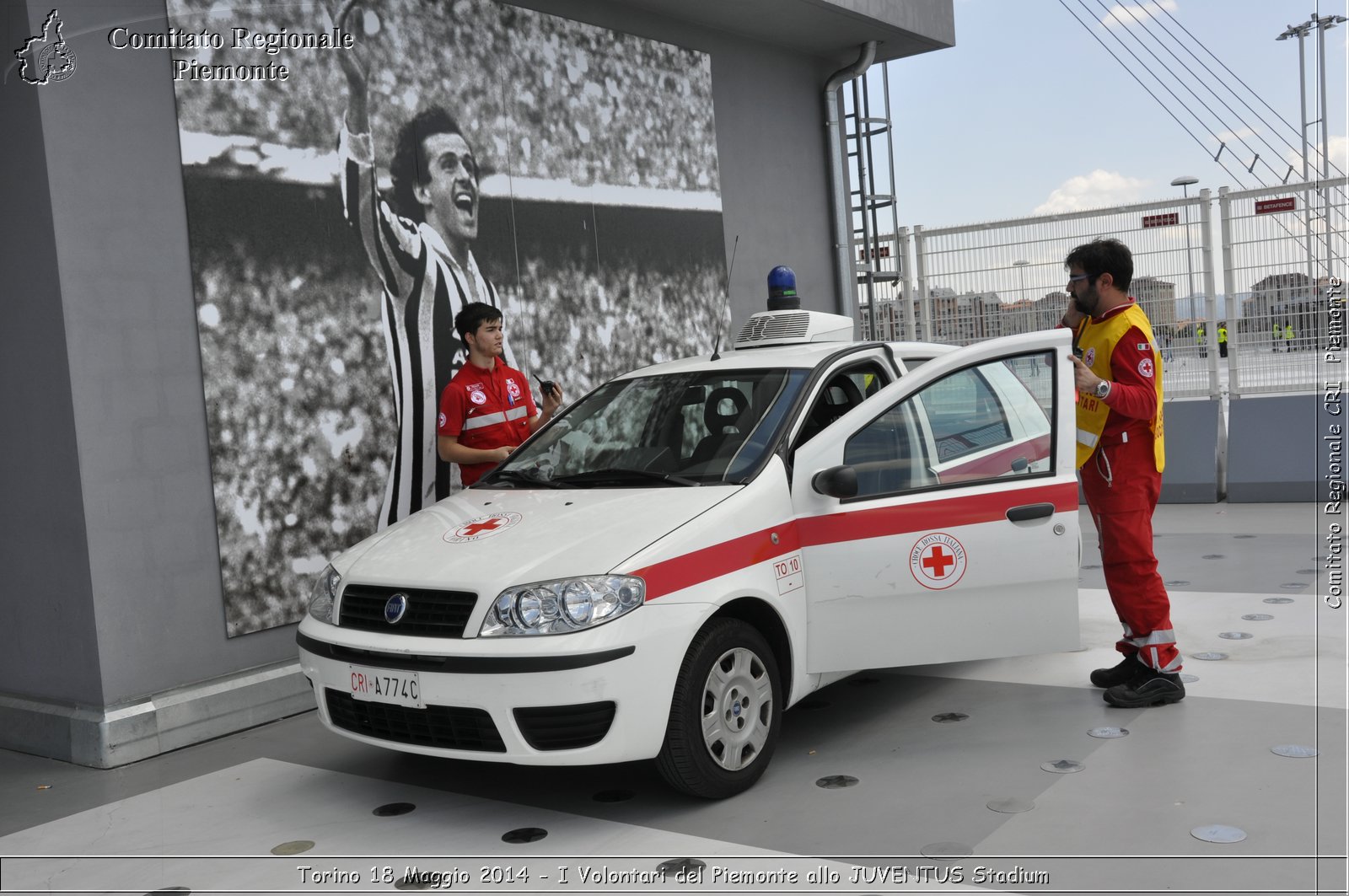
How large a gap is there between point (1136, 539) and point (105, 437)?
4.29 meters

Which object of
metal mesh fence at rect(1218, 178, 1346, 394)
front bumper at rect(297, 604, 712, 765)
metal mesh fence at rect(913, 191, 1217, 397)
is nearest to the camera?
front bumper at rect(297, 604, 712, 765)

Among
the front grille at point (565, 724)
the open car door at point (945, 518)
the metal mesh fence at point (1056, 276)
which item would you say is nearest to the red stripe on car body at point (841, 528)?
the open car door at point (945, 518)

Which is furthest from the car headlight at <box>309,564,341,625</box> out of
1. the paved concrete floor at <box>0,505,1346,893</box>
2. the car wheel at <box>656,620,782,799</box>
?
the car wheel at <box>656,620,782,799</box>

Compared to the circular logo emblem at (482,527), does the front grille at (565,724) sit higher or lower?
lower

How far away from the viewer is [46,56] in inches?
187

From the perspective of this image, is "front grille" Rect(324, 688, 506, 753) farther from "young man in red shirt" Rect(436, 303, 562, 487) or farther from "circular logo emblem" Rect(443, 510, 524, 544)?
"young man in red shirt" Rect(436, 303, 562, 487)

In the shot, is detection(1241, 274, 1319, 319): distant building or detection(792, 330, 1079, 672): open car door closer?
detection(792, 330, 1079, 672): open car door

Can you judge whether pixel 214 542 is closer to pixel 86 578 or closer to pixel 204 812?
pixel 86 578

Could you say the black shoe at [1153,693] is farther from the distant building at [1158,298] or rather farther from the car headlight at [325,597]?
the distant building at [1158,298]

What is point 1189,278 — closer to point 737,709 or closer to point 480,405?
point 480,405

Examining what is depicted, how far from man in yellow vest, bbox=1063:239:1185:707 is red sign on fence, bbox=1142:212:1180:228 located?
233 inches

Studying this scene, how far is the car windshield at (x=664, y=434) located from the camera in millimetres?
→ 4340

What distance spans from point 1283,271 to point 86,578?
9.14 m

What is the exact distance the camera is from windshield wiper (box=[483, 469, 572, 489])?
4.56m
